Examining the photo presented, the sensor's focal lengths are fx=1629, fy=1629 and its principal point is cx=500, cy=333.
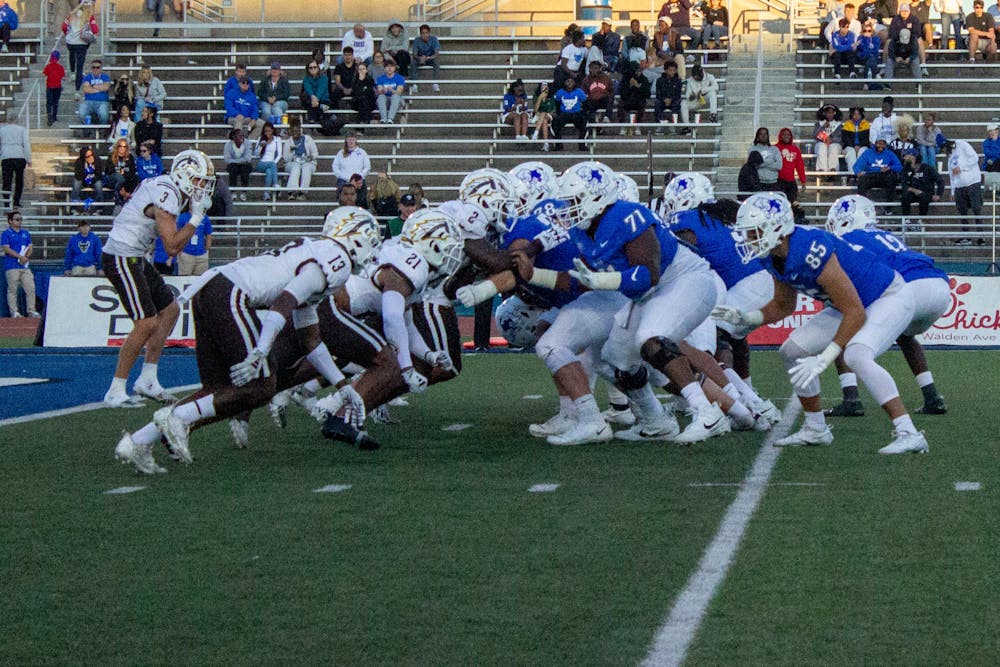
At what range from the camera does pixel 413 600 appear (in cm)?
495

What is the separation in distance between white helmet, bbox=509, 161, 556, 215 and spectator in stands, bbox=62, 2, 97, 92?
19127 millimetres

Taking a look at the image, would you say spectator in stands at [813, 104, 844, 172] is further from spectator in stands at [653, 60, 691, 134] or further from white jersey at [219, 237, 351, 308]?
white jersey at [219, 237, 351, 308]

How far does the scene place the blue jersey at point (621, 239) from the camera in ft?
28.6

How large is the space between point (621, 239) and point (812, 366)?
1250 mm

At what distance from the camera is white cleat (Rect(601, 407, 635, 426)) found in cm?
1021

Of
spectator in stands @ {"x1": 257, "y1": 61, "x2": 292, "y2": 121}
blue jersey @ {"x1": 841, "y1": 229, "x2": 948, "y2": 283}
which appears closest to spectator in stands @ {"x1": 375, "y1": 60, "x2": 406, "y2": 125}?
spectator in stands @ {"x1": 257, "y1": 61, "x2": 292, "y2": 121}

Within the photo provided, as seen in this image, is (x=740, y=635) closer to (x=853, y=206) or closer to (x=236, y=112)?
(x=853, y=206)

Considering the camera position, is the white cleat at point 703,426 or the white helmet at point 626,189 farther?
the white helmet at point 626,189

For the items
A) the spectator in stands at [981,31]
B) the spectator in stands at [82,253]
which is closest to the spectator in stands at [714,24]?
the spectator in stands at [981,31]

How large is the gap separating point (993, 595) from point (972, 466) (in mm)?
3098

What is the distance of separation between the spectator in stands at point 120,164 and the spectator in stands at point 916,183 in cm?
1122

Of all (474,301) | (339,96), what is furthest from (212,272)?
(339,96)

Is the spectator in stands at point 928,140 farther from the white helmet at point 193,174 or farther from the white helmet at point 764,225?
the white helmet at point 764,225

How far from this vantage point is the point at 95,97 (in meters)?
26.8
